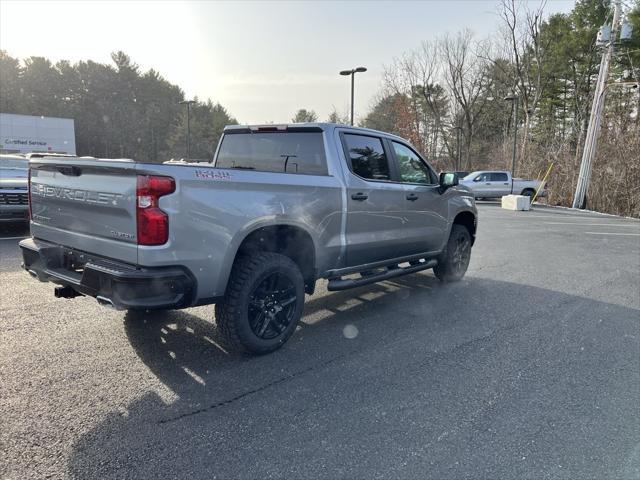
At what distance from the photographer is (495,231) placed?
42.4 feet

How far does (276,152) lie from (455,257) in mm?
3363

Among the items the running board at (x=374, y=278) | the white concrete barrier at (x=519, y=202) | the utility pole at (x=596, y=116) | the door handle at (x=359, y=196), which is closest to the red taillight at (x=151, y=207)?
the running board at (x=374, y=278)

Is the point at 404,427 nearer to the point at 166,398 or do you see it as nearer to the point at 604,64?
the point at 166,398

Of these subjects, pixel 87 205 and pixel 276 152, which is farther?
pixel 276 152

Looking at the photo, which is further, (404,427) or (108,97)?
(108,97)

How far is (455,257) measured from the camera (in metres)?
6.76

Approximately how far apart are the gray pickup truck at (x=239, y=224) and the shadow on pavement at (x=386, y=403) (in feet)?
1.74

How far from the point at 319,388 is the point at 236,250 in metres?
1.25

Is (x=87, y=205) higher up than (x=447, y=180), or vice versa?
(x=447, y=180)

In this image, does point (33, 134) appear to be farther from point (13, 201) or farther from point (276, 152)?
point (276, 152)

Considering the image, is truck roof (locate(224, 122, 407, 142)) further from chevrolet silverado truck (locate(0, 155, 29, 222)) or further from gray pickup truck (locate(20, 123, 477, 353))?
chevrolet silverado truck (locate(0, 155, 29, 222))

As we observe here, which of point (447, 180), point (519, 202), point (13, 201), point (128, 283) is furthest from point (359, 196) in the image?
point (519, 202)

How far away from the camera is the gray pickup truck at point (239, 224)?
10.3 ft

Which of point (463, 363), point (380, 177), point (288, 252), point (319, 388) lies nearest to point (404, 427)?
point (319, 388)
